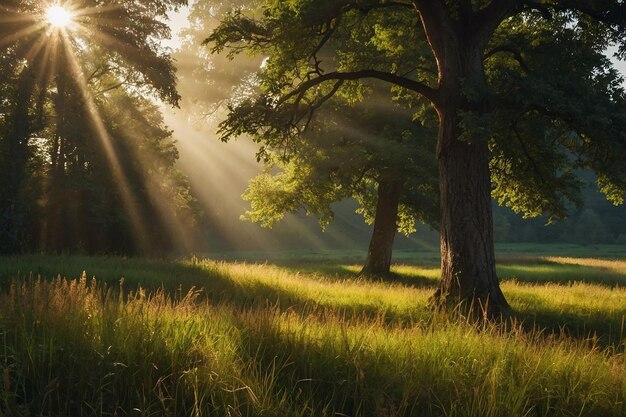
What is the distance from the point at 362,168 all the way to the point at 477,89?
10802mm

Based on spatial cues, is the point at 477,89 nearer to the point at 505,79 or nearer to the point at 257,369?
the point at 505,79

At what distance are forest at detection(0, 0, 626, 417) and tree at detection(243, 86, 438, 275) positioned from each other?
9 centimetres

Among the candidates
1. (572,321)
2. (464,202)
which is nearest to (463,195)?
(464,202)

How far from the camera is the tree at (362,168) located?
18641 mm

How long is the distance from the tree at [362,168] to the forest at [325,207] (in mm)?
94

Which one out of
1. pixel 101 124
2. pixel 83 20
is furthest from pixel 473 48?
pixel 101 124

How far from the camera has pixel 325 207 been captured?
2233 centimetres

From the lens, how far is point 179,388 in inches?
151

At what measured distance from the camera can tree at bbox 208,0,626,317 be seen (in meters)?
9.08

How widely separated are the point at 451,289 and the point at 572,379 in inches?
219

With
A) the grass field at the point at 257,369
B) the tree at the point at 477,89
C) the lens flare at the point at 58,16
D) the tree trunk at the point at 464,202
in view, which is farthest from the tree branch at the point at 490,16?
the lens flare at the point at 58,16

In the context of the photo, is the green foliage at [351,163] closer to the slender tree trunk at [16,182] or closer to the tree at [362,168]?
the tree at [362,168]

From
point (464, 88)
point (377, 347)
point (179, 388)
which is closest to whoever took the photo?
point (179, 388)

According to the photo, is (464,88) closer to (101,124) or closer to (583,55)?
(583,55)
